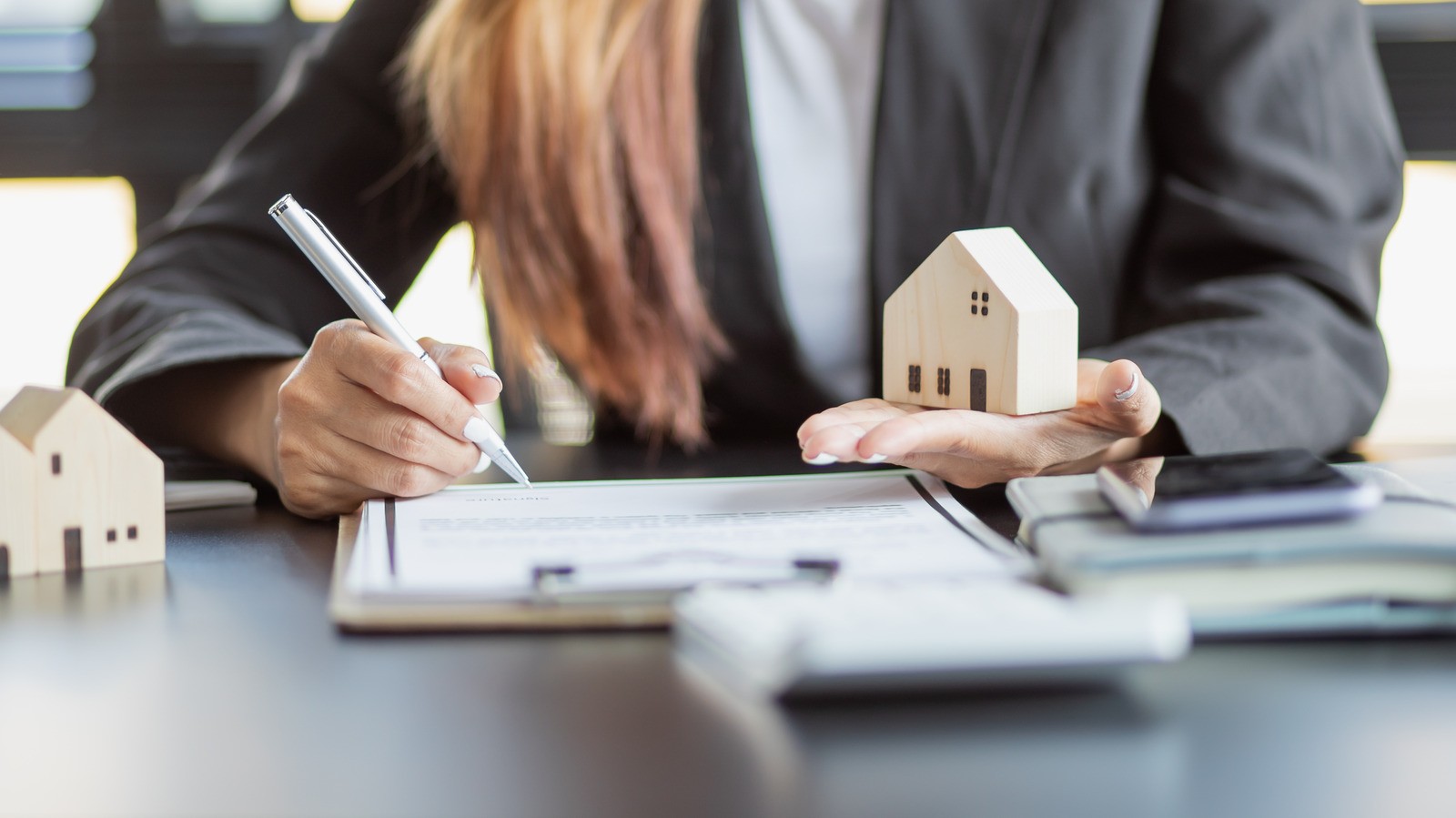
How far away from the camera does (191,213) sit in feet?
3.44

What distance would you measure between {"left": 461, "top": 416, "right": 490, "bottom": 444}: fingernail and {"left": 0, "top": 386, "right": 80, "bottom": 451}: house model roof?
0.19 m

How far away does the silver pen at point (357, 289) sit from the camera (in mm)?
624

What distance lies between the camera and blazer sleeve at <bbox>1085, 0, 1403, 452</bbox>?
2.83 feet

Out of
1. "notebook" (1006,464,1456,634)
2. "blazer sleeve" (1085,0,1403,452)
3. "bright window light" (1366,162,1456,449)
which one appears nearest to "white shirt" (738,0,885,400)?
"blazer sleeve" (1085,0,1403,452)

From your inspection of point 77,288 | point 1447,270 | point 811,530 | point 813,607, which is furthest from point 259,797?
point 1447,270

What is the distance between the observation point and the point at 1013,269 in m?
0.65

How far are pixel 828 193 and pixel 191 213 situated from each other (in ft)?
1.95

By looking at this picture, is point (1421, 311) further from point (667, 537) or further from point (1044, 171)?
point (667, 537)

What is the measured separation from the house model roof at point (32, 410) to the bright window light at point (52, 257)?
1780 millimetres

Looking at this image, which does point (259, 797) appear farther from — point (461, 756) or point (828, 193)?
point (828, 193)

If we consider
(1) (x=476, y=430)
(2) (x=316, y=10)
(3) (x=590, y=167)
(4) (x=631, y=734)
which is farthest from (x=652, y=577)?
(2) (x=316, y=10)

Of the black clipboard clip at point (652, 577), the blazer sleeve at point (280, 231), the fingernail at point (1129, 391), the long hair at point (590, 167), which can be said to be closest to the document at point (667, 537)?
the black clipboard clip at point (652, 577)

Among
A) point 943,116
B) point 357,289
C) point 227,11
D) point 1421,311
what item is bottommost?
point 1421,311

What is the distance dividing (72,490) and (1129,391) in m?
0.52
